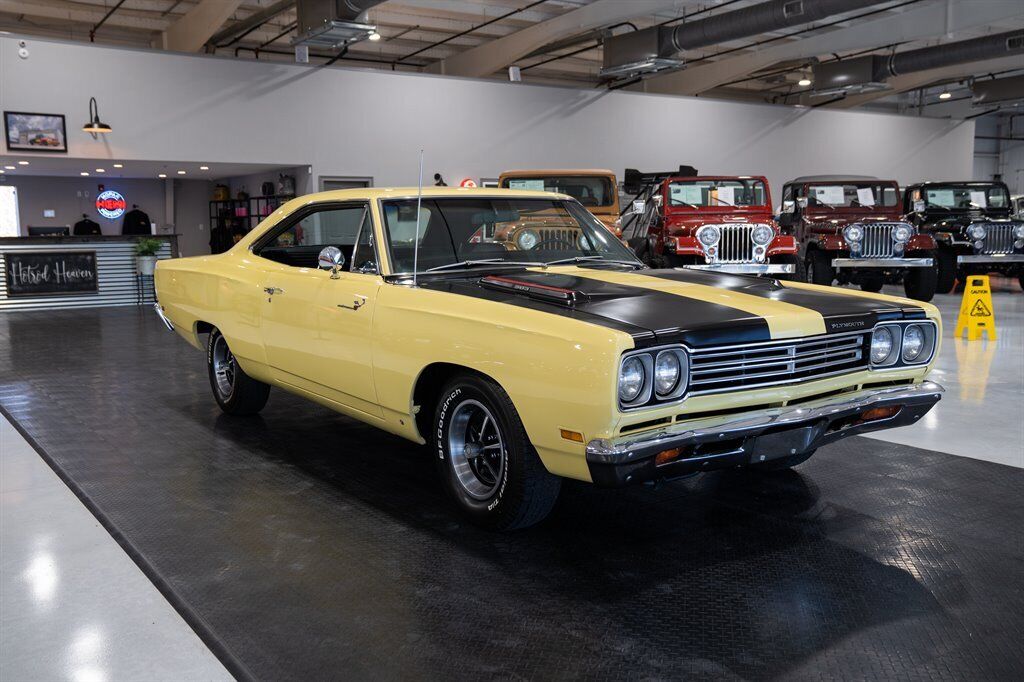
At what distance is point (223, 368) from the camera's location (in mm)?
5492

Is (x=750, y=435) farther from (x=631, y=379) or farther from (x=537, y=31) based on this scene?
(x=537, y=31)

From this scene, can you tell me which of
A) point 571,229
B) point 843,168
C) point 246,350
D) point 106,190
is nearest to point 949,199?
point 843,168

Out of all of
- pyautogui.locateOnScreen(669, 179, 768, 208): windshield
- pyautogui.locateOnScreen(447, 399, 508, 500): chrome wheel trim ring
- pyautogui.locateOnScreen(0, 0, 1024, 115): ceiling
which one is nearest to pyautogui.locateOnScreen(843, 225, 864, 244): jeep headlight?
pyautogui.locateOnScreen(669, 179, 768, 208): windshield

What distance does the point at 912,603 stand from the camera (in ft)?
9.27

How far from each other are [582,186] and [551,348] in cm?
889

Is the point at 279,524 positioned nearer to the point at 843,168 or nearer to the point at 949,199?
the point at 949,199

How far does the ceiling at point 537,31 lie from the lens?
15406mm

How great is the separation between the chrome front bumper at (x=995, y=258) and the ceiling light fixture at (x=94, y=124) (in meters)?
13.0

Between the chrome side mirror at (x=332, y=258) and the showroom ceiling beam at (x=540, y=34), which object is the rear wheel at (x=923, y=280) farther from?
the chrome side mirror at (x=332, y=258)

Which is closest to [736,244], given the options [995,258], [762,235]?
[762,235]

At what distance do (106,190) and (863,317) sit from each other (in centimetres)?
1866

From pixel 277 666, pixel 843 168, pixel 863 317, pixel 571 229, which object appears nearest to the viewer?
pixel 277 666

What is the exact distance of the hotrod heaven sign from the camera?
43.8 ft

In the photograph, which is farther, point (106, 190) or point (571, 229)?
point (106, 190)
